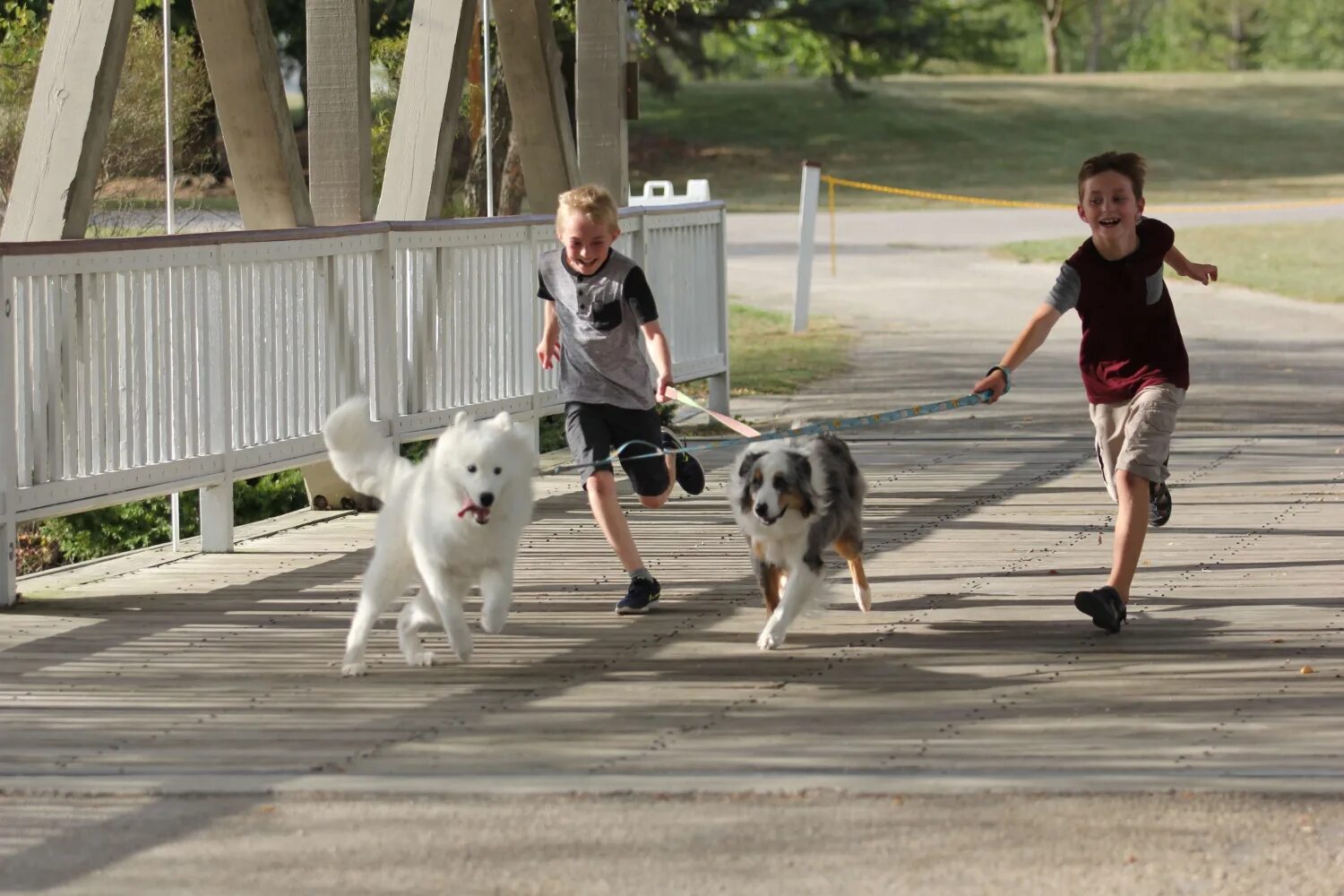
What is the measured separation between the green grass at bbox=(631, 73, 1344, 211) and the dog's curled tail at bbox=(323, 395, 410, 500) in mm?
40967

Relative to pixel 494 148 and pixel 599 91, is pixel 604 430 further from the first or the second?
pixel 494 148

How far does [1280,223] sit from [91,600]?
33.0 m

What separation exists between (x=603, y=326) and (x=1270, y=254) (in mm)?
26032

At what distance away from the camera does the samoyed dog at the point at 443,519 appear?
7.11m

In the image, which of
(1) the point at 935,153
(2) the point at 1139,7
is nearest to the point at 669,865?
(1) the point at 935,153

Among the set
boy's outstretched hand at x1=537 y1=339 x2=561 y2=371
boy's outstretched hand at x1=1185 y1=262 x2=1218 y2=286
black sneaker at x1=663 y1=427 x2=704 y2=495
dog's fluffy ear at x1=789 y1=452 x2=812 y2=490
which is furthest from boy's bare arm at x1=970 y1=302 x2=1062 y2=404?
boy's outstretched hand at x1=537 y1=339 x2=561 y2=371

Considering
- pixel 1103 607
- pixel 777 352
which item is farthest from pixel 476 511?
pixel 777 352

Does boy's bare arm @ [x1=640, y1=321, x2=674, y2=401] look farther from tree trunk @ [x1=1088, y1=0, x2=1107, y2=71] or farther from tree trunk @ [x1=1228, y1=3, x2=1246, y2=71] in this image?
tree trunk @ [x1=1088, y1=0, x2=1107, y2=71]

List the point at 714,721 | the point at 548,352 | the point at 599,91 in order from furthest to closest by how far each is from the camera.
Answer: the point at 599,91 < the point at 548,352 < the point at 714,721

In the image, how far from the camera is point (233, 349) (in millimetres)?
10039

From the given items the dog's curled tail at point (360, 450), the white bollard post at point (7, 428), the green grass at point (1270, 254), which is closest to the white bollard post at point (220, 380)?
the white bollard post at point (7, 428)

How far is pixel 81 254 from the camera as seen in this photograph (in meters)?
8.92

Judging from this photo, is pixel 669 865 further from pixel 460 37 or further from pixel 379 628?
pixel 460 37

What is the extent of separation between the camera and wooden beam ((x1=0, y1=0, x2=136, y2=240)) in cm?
944
